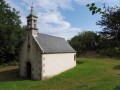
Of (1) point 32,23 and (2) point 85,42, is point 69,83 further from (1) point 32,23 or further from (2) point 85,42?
(2) point 85,42

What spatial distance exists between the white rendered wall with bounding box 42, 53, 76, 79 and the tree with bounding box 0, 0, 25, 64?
13.9m

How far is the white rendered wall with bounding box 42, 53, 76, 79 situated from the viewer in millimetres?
21859

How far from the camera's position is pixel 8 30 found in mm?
36438

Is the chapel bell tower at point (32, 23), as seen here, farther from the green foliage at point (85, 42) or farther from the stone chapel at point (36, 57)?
the green foliage at point (85, 42)

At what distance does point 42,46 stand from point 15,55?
1956 cm

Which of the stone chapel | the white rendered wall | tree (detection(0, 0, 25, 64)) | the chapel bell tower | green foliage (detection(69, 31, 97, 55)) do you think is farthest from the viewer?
green foliage (detection(69, 31, 97, 55))

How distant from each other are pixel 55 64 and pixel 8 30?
663 inches

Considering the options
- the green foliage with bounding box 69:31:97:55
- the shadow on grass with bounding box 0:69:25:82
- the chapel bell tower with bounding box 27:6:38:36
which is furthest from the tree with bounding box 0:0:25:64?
the green foliage with bounding box 69:31:97:55

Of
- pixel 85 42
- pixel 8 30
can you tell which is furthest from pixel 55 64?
pixel 85 42

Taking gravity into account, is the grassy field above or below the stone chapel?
below

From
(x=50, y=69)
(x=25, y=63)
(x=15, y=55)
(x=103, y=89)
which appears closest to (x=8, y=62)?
(x=15, y=55)

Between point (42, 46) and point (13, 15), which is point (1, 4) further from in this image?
point (42, 46)

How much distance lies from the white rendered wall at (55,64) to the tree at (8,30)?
13.9m

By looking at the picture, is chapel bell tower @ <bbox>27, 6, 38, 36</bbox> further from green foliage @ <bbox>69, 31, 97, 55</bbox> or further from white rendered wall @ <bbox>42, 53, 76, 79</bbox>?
green foliage @ <bbox>69, 31, 97, 55</bbox>
